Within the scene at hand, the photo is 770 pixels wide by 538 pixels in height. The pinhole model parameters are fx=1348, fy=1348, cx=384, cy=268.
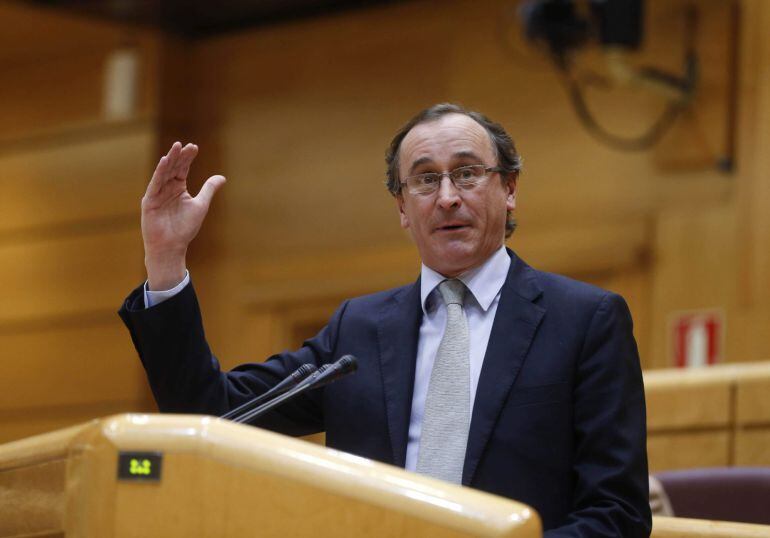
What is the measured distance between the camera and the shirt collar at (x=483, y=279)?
6.16 ft

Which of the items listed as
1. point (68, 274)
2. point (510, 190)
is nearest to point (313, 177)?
point (68, 274)

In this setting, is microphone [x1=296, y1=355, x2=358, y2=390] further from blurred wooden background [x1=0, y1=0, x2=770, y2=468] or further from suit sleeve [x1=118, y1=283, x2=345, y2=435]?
blurred wooden background [x1=0, y1=0, x2=770, y2=468]

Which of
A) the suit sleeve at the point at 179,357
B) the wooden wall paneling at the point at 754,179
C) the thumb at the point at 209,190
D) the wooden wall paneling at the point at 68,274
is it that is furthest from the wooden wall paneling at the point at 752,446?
the wooden wall paneling at the point at 68,274

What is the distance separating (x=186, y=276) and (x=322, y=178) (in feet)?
11.0

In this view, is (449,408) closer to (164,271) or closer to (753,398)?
(164,271)

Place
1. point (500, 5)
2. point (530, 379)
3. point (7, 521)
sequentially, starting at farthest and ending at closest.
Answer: point (500, 5) → point (530, 379) → point (7, 521)

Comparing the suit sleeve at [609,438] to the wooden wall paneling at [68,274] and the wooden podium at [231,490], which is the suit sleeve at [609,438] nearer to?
the wooden podium at [231,490]

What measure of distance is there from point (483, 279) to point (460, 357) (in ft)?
0.46

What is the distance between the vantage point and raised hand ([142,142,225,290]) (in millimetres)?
1784

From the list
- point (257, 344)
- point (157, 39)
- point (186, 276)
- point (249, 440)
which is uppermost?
point (157, 39)

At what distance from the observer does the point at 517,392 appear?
1761mm

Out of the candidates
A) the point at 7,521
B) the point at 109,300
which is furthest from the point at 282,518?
the point at 109,300

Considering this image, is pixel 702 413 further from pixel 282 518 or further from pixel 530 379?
pixel 282 518

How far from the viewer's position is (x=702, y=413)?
3160 mm
